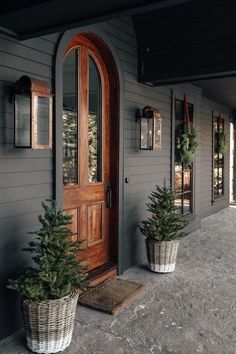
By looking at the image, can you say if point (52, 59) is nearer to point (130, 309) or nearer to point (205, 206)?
point (130, 309)

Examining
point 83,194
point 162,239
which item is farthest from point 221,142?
point 83,194

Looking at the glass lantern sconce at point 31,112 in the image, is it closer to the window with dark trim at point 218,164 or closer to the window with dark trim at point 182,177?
the window with dark trim at point 182,177

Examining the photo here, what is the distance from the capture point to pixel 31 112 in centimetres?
249

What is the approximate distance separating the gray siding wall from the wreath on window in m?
0.30

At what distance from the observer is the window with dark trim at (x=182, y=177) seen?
→ 5.48 meters

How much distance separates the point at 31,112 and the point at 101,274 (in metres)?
1.85

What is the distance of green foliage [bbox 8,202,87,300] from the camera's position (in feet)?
7.62

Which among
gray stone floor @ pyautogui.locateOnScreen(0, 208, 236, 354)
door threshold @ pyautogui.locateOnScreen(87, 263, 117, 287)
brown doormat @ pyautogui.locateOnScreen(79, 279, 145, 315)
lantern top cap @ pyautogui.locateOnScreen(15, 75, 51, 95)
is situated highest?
lantern top cap @ pyautogui.locateOnScreen(15, 75, 51, 95)

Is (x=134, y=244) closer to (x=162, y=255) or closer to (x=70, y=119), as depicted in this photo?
(x=162, y=255)

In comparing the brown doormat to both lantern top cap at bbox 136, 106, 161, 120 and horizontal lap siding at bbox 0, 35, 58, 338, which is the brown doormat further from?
lantern top cap at bbox 136, 106, 161, 120

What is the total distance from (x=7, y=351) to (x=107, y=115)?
2.42 meters

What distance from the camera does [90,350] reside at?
2.41m

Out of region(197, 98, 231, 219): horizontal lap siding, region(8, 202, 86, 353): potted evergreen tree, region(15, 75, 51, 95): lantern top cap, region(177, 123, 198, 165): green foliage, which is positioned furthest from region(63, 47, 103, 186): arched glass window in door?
region(197, 98, 231, 219): horizontal lap siding

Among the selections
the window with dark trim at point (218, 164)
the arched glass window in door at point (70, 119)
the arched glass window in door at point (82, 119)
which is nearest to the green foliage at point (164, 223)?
the arched glass window in door at point (82, 119)
